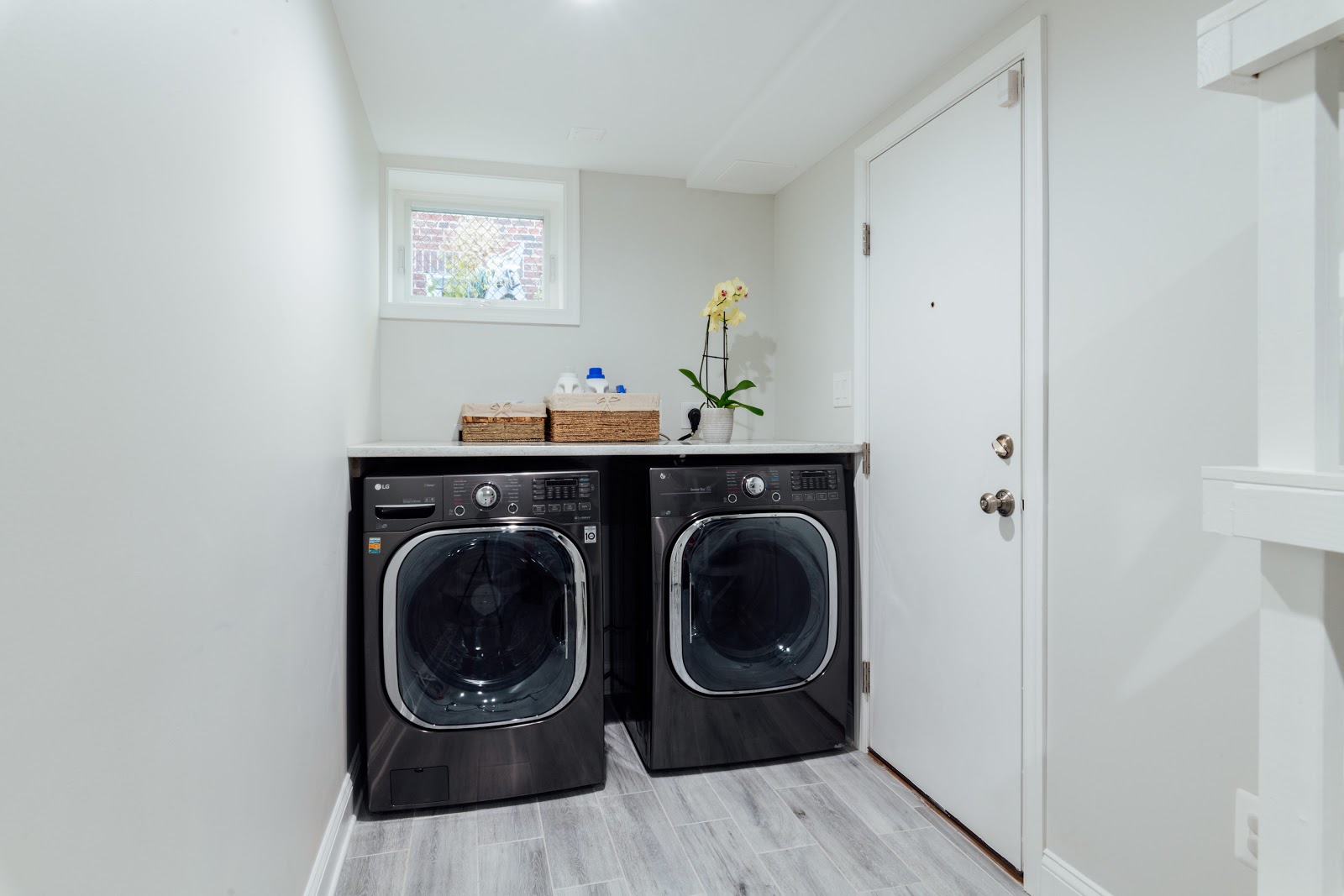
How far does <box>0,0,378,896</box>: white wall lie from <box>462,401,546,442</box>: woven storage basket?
3.03 feet

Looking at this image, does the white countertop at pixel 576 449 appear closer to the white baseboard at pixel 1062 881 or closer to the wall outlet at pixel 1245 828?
the white baseboard at pixel 1062 881

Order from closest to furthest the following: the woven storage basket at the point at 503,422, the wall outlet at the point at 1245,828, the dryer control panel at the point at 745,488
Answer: the wall outlet at the point at 1245,828 < the dryer control panel at the point at 745,488 < the woven storage basket at the point at 503,422

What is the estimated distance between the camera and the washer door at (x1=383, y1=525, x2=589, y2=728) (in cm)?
200

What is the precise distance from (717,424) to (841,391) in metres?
0.46

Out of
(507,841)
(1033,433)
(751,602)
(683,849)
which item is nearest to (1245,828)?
(1033,433)

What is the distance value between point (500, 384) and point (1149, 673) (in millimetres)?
2302

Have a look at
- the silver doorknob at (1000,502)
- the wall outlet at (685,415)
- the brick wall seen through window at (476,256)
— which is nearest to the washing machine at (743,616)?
the silver doorknob at (1000,502)

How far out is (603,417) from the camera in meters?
2.45

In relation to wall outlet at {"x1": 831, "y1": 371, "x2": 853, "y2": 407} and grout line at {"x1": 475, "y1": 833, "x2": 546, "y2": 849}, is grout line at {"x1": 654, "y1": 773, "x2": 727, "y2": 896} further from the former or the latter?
wall outlet at {"x1": 831, "y1": 371, "x2": 853, "y2": 407}

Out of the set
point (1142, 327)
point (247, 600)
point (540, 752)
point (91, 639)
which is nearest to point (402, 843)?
point (540, 752)

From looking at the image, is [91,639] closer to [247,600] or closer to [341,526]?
[247,600]

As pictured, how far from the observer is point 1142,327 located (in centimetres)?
142

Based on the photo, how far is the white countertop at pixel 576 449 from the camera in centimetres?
204

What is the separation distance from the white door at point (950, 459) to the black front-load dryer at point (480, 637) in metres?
0.93
